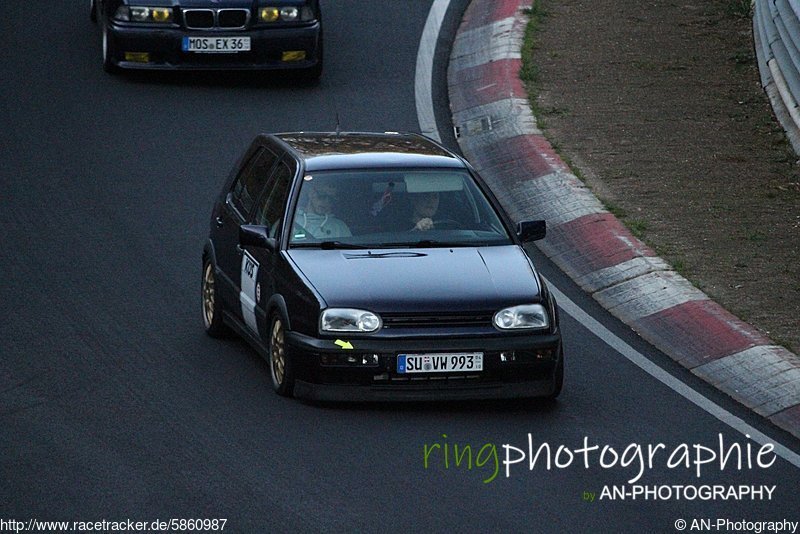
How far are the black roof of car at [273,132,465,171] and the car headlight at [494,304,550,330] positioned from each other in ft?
5.18

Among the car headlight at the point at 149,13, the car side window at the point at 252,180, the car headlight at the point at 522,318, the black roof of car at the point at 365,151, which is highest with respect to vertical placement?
the car headlight at the point at 149,13

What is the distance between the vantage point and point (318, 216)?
33.1 feet

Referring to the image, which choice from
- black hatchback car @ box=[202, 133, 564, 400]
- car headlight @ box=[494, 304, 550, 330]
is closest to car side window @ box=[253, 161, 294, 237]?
black hatchback car @ box=[202, 133, 564, 400]

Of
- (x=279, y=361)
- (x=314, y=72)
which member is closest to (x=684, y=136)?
(x=314, y=72)

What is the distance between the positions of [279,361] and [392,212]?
47.5 inches

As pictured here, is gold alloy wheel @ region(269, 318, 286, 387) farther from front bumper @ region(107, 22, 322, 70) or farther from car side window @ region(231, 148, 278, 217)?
front bumper @ region(107, 22, 322, 70)

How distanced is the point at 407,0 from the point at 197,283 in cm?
970

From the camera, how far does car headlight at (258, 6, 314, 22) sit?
58.3 feet

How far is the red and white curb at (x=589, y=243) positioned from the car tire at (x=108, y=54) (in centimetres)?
367

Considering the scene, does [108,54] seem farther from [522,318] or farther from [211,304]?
[522,318]

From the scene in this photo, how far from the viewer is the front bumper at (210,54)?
17609mm

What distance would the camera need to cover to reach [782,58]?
16578mm

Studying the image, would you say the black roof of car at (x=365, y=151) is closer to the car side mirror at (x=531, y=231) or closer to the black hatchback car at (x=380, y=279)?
the black hatchback car at (x=380, y=279)


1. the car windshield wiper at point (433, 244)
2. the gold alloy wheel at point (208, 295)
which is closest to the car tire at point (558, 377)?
the car windshield wiper at point (433, 244)
